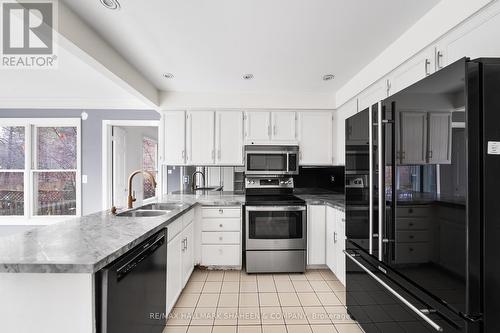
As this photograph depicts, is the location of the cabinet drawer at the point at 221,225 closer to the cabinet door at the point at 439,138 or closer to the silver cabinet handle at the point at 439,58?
the cabinet door at the point at 439,138

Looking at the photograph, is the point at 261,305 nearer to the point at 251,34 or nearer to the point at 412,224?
the point at 412,224

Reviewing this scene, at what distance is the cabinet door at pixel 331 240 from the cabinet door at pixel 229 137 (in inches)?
55.0

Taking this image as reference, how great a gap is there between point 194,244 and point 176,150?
1.36m

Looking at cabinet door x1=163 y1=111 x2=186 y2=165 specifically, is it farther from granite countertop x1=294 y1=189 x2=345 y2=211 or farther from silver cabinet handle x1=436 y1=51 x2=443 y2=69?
silver cabinet handle x1=436 y1=51 x2=443 y2=69

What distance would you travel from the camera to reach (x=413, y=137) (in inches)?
49.1

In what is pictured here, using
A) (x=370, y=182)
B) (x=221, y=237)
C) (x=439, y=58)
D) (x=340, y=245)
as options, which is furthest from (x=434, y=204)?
(x=221, y=237)

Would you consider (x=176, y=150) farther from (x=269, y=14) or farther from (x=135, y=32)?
Result: (x=269, y=14)

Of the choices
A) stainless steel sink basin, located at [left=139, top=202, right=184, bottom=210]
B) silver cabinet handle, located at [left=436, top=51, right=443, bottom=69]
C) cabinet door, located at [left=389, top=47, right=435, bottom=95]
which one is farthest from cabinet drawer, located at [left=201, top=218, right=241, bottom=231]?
silver cabinet handle, located at [left=436, top=51, right=443, bottom=69]

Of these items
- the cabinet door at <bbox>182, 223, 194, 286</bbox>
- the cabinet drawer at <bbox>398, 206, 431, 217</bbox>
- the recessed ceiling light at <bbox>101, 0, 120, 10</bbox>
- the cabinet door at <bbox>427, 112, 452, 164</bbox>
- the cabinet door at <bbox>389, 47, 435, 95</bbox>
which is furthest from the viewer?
the cabinet door at <bbox>182, 223, 194, 286</bbox>

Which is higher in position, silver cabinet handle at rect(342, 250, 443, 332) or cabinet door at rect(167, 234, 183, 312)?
silver cabinet handle at rect(342, 250, 443, 332)

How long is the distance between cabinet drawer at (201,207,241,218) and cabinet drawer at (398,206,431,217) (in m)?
1.98

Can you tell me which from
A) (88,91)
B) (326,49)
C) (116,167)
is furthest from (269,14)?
(116,167)

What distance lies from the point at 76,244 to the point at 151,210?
1.17 m

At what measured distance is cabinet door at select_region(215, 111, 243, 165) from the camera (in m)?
3.41
